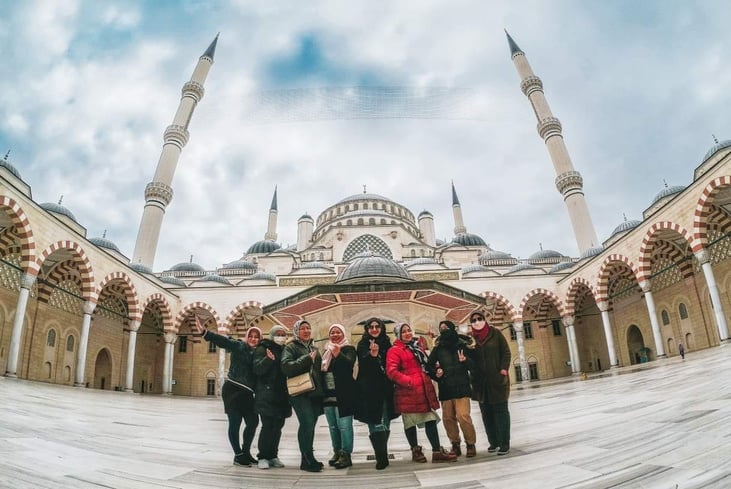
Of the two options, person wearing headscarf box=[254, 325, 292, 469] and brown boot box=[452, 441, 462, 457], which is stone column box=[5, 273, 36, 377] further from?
brown boot box=[452, 441, 462, 457]

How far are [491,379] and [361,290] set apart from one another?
19.5ft

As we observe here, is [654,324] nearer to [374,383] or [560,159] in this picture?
[560,159]

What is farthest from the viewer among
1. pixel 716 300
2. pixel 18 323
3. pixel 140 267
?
pixel 140 267

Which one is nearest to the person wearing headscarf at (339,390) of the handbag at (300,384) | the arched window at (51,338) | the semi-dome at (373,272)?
the handbag at (300,384)

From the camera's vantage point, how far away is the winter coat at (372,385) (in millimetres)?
2882

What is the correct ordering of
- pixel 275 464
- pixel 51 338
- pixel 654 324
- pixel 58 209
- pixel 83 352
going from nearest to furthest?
pixel 275 464, pixel 83 352, pixel 654 324, pixel 51 338, pixel 58 209

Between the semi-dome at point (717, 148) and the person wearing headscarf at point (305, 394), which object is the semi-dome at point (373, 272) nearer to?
the person wearing headscarf at point (305, 394)

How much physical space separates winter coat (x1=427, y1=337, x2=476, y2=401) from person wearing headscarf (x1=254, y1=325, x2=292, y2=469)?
1.12m

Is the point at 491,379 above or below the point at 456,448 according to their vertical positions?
above

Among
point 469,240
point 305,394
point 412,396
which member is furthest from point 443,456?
point 469,240

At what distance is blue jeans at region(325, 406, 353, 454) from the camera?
290cm

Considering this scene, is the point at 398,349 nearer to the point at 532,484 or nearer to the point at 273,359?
the point at 273,359

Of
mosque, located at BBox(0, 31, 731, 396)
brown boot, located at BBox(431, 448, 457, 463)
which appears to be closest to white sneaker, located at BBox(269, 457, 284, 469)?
brown boot, located at BBox(431, 448, 457, 463)

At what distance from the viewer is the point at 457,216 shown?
129 ft
